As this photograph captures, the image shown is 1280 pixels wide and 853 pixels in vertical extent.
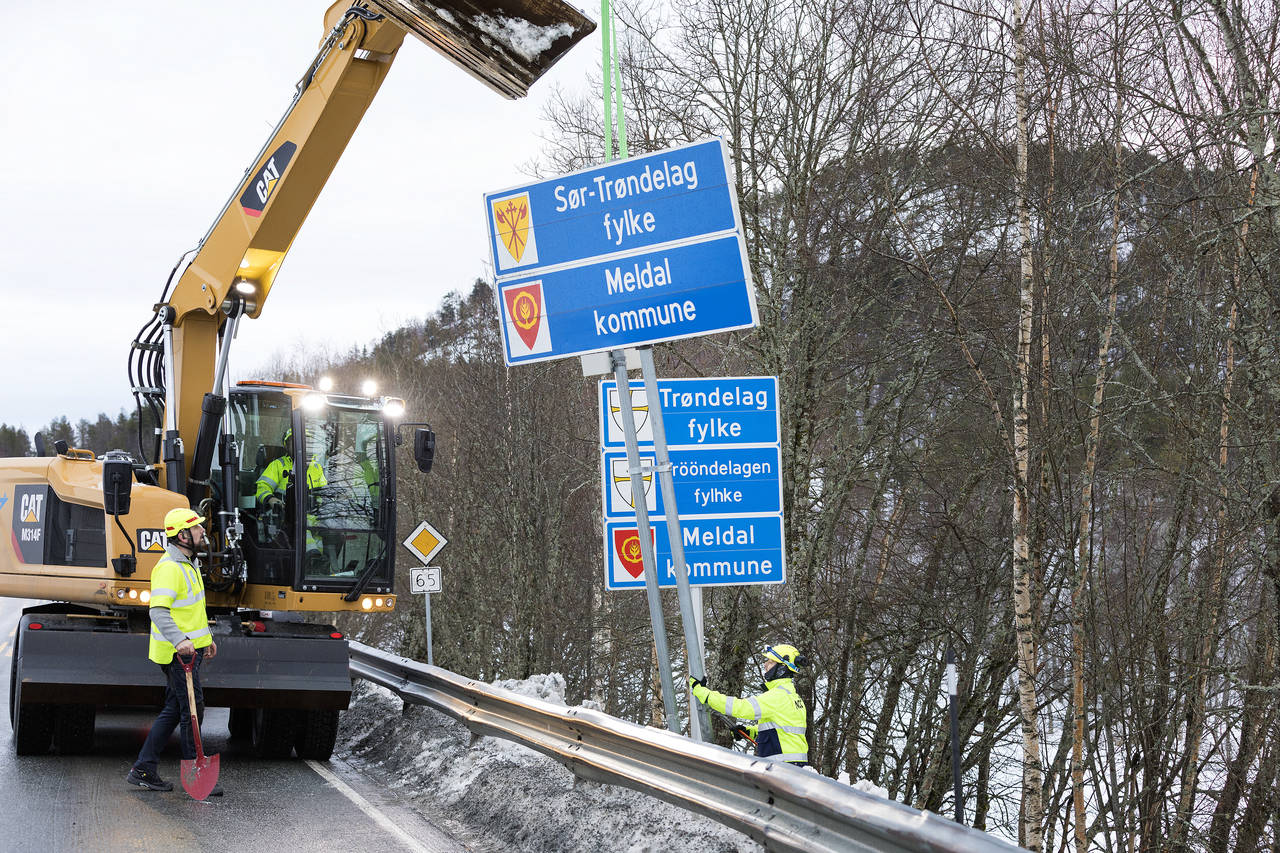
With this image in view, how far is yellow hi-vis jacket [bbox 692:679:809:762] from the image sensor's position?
23.5 ft

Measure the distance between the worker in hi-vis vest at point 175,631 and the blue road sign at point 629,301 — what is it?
9.95 ft

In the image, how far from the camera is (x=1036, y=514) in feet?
42.6

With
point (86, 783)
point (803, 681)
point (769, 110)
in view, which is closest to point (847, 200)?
point (769, 110)

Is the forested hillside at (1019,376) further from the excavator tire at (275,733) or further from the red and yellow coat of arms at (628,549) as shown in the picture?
the excavator tire at (275,733)

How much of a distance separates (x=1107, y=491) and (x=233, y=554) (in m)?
10.5

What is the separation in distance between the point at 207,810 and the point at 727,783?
3.98m

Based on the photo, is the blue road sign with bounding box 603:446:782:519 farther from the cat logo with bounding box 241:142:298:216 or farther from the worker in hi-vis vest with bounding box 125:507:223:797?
the cat logo with bounding box 241:142:298:216

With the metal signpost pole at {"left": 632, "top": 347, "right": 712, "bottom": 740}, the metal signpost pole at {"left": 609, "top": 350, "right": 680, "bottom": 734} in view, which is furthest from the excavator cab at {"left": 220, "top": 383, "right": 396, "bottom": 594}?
the metal signpost pole at {"left": 632, "top": 347, "right": 712, "bottom": 740}

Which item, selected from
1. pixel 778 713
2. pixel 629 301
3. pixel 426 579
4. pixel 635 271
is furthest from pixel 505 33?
pixel 426 579

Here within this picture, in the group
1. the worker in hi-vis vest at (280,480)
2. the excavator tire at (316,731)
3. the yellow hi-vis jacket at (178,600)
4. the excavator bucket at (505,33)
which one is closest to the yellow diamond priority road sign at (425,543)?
the worker in hi-vis vest at (280,480)

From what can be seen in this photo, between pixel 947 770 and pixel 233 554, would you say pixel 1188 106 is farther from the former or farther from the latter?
pixel 947 770

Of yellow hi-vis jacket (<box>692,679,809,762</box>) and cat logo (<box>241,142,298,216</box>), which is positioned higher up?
cat logo (<box>241,142,298,216</box>)

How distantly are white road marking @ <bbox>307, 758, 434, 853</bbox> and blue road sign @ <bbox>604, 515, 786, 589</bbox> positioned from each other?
1994mm

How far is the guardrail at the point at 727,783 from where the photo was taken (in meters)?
3.98
